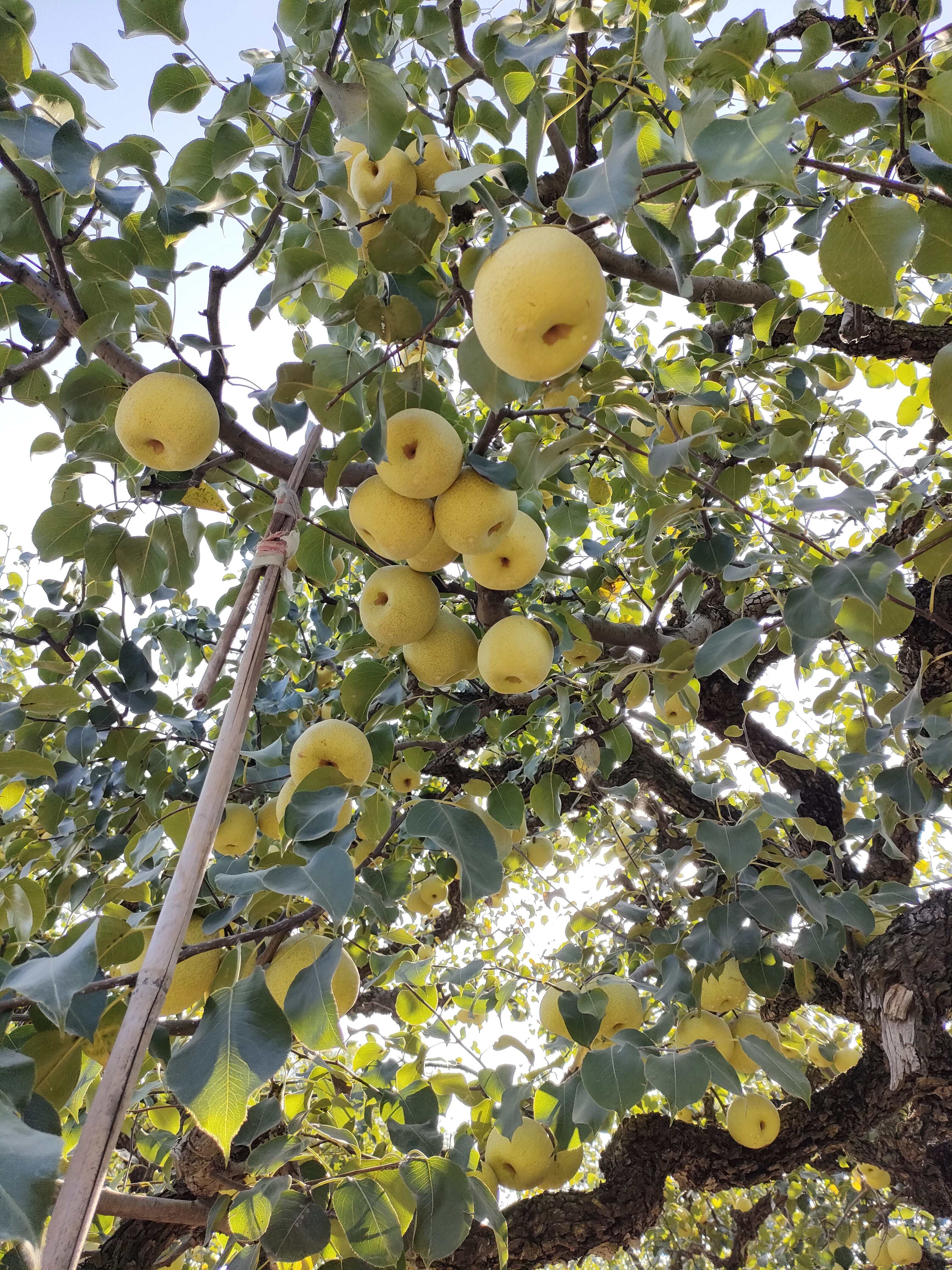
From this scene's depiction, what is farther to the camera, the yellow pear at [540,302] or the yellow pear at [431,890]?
the yellow pear at [431,890]

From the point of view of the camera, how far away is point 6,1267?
70cm

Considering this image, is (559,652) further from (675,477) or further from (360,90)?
(360,90)

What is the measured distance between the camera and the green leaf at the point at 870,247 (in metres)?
1.01

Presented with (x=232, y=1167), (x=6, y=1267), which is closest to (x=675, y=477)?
(x=6, y=1267)

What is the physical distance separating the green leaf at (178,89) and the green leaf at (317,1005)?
1488 mm

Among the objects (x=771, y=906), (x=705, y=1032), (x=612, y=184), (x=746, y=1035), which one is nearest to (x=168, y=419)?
(x=612, y=184)

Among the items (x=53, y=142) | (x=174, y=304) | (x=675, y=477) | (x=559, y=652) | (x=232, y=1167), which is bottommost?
(x=232, y=1167)

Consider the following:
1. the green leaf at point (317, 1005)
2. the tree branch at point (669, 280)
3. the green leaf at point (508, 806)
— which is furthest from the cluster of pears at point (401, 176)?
the green leaf at point (508, 806)

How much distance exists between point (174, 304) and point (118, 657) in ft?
3.34

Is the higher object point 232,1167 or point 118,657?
point 118,657

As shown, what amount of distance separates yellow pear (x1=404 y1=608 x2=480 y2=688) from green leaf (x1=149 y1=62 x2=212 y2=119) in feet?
3.53

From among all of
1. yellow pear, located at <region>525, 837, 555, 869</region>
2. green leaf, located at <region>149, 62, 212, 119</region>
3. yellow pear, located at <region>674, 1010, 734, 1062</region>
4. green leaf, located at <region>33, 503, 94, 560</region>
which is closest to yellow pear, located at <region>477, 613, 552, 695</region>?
green leaf, located at <region>33, 503, 94, 560</region>

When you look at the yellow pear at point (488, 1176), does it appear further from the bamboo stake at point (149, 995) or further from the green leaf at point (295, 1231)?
the bamboo stake at point (149, 995)

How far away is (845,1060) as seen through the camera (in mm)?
2996
